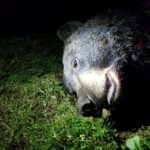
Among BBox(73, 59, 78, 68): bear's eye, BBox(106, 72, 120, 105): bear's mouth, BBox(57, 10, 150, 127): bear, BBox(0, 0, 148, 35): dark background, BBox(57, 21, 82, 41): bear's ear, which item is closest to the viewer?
BBox(106, 72, 120, 105): bear's mouth

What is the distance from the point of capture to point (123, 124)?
5.18m

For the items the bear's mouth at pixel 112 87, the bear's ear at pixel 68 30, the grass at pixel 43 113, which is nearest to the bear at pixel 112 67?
the bear's mouth at pixel 112 87

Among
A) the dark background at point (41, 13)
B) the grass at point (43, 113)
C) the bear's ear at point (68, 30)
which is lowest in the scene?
the grass at point (43, 113)

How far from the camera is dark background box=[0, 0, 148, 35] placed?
298 inches

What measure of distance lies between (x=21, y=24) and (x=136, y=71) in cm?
327

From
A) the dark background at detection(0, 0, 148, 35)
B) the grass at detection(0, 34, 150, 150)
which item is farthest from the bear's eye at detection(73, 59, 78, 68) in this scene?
the dark background at detection(0, 0, 148, 35)

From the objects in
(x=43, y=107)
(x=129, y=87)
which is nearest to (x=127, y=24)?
(x=129, y=87)

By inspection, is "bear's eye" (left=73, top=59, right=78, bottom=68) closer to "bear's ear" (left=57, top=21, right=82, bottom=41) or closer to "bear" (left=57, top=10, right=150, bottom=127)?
"bear" (left=57, top=10, right=150, bottom=127)

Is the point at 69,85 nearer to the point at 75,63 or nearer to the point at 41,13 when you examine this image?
the point at 75,63

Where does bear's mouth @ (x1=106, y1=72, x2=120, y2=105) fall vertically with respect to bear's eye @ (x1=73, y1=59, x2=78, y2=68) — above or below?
below

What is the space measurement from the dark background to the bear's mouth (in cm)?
273

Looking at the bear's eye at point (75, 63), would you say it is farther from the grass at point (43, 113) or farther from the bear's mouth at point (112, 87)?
the bear's mouth at point (112, 87)

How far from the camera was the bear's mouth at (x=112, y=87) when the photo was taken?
15.9 feet

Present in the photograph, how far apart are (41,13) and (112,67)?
3.01 m
